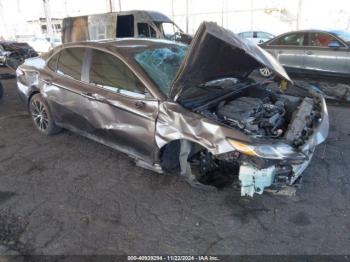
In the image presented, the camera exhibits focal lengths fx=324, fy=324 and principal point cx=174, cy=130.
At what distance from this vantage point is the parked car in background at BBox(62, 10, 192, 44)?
12152 millimetres

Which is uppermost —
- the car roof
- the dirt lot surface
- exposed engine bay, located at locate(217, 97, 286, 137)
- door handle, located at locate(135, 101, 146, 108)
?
the car roof

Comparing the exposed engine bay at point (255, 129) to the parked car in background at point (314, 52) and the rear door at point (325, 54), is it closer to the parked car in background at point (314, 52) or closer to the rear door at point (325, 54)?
the parked car in background at point (314, 52)

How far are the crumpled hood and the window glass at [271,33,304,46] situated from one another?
6247mm

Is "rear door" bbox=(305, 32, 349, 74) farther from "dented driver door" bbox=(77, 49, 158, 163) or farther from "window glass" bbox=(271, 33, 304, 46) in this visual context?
"dented driver door" bbox=(77, 49, 158, 163)

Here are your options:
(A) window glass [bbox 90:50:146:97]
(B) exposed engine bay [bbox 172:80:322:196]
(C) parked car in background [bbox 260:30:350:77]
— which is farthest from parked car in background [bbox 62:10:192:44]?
(B) exposed engine bay [bbox 172:80:322:196]

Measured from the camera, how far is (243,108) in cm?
356

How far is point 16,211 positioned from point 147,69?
2.05 metres

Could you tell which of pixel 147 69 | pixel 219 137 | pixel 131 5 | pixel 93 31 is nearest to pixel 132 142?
pixel 147 69

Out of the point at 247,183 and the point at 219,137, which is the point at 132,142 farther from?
the point at 247,183

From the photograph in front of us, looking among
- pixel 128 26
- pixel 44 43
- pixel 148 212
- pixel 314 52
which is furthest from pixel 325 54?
pixel 44 43

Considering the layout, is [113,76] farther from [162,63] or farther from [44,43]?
[44,43]

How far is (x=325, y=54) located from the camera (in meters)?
8.73

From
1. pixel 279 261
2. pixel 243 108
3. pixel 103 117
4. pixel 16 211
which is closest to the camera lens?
pixel 279 261

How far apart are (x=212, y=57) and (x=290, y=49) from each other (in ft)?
22.9
